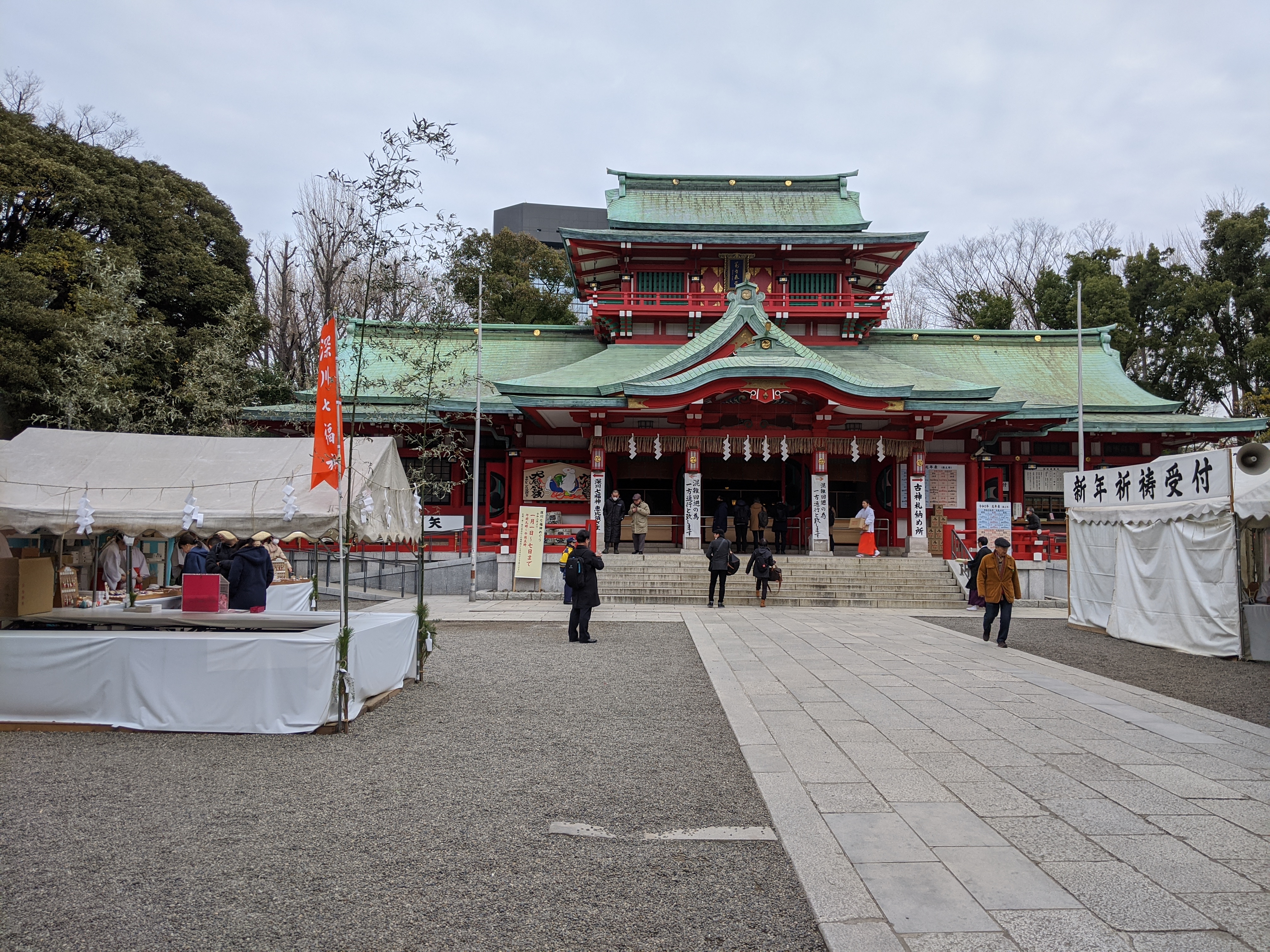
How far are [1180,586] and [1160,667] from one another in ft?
6.10

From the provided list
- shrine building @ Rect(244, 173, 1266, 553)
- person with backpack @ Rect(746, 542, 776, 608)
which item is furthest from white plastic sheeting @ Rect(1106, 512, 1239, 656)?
shrine building @ Rect(244, 173, 1266, 553)

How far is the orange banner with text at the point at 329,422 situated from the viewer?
663cm

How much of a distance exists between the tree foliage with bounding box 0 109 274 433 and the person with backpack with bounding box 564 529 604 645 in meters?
13.7

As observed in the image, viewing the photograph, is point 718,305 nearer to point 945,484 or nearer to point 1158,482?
→ point 945,484

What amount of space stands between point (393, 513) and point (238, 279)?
25.8 meters

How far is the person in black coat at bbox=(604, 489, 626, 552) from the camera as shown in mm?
19906

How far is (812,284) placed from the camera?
25312 mm

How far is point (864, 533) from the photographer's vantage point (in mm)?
19594

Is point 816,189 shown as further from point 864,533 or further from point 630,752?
point 630,752

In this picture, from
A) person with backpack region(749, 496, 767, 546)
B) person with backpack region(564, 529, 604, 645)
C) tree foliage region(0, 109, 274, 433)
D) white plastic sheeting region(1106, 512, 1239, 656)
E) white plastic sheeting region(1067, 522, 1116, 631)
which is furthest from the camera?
tree foliage region(0, 109, 274, 433)

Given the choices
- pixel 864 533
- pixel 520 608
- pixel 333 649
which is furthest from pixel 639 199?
pixel 333 649

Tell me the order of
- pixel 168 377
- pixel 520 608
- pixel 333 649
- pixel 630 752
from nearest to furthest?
pixel 630 752 < pixel 333 649 < pixel 520 608 < pixel 168 377

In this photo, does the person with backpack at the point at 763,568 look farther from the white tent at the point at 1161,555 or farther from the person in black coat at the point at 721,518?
the white tent at the point at 1161,555

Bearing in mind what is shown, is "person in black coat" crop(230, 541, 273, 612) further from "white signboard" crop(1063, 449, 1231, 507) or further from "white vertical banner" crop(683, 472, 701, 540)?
"white signboard" crop(1063, 449, 1231, 507)
